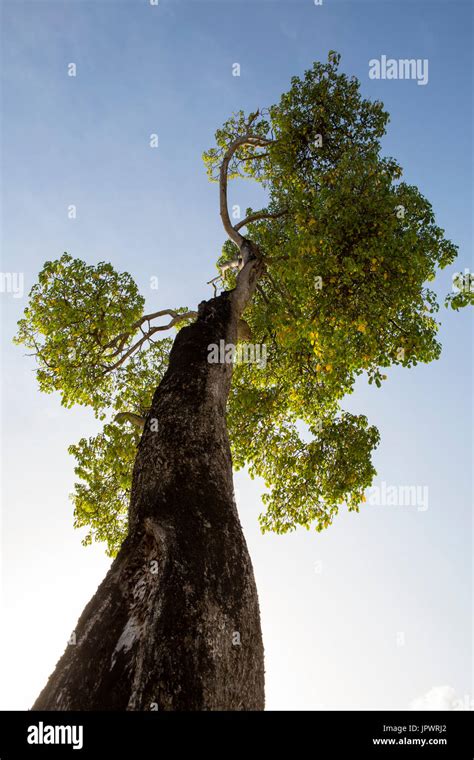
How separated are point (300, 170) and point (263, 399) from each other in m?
7.22

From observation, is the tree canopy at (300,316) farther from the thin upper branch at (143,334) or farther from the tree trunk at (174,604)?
the tree trunk at (174,604)

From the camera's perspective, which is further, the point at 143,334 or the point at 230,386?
the point at 143,334

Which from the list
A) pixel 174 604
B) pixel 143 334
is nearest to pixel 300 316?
pixel 143 334

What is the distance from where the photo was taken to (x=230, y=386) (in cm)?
915

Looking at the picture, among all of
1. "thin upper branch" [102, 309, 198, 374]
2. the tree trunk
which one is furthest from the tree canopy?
the tree trunk

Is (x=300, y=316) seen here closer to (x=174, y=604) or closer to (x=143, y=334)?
(x=143, y=334)

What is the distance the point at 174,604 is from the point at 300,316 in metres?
9.49

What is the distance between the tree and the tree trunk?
0.02 meters

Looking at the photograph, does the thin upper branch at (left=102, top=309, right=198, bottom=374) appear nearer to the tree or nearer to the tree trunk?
the tree

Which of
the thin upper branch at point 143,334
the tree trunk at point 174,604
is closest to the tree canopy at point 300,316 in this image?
the thin upper branch at point 143,334

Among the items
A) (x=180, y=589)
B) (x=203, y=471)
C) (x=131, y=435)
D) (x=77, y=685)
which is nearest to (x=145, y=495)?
(x=203, y=471)

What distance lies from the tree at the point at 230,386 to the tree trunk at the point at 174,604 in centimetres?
2

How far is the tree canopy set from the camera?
10.3 meters

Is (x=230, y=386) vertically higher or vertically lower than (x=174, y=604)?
higher
